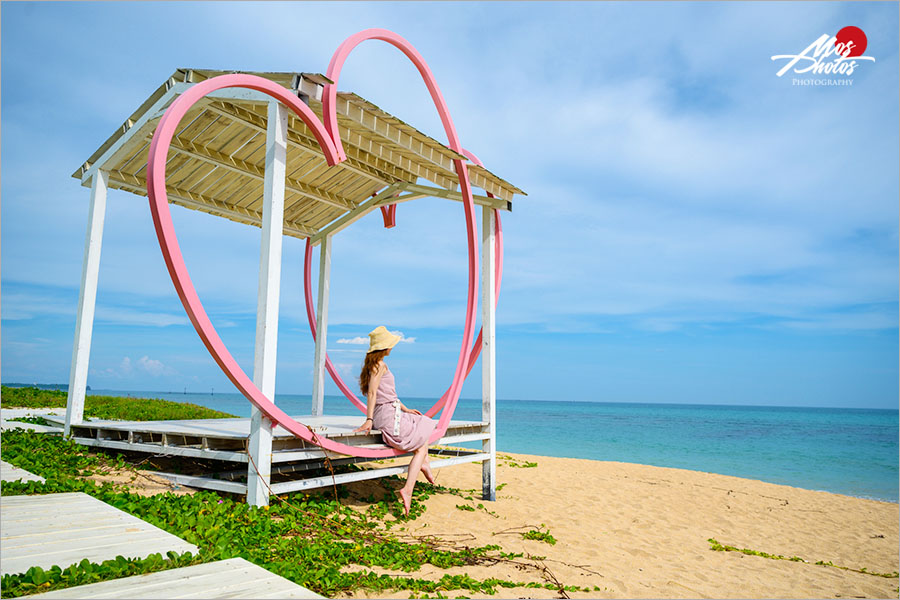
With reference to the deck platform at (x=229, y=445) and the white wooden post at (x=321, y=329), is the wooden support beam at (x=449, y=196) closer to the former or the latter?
the white wooden post at (x=321, y=329)

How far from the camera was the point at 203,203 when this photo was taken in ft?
27.2

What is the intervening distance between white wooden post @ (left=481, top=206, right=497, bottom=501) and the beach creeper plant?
163cm

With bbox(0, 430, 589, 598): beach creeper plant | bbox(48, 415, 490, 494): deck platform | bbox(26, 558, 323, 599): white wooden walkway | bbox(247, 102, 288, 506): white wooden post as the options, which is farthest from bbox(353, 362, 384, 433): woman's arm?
bbox(26, 558, 323, 599): white wooden walkway

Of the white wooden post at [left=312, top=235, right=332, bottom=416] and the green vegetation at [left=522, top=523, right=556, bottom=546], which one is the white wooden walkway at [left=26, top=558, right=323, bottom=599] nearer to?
the green vegetation at [left=522, top=523, right=556, bottom=546]

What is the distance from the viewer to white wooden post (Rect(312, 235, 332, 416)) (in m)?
9.31

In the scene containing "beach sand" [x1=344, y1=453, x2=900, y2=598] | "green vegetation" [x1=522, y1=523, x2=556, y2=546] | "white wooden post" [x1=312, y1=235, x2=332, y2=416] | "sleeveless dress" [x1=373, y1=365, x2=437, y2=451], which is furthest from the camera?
"white wooden post" [x1=312, y1=235, x2=332, y2=416]

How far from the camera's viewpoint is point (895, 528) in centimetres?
882

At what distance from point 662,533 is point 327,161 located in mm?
5732

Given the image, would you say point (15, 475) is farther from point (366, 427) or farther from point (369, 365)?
point (369, 365)

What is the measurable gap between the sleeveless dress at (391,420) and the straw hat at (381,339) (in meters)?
0.28

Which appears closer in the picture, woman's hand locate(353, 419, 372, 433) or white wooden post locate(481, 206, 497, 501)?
woman's hand locate(353, 419, 372, 433)

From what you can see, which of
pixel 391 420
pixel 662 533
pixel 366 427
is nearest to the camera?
pixel 366 427

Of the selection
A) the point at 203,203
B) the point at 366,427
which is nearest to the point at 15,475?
the point at 366,427

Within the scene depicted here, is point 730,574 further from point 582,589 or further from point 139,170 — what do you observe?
point 139,170
